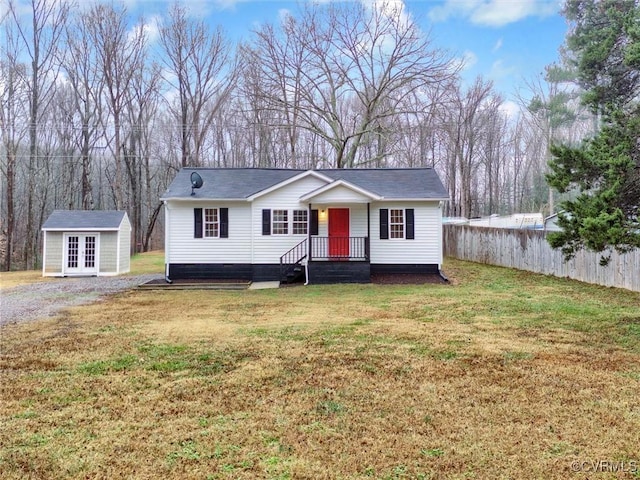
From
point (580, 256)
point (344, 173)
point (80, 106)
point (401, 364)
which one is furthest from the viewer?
point (80, 106)

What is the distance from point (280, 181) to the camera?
15.6 metres

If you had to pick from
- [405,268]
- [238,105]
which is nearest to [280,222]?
[405,268]

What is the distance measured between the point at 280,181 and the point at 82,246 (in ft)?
26.6

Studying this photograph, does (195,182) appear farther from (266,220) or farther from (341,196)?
(341,196)

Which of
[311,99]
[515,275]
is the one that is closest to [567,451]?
[515,275]

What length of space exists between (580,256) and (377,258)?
6383 millimetres

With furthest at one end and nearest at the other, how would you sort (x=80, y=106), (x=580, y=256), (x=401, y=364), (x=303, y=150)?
(x=303, y=150)
(x=80, y=106)
(x=580, y=256)
(x=401, y=364)

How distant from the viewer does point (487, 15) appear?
10945mm

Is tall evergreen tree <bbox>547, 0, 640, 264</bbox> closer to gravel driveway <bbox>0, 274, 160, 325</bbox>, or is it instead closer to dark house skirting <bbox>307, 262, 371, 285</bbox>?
dark house skirting <bbox>307, 262, 371, 285</bbox>

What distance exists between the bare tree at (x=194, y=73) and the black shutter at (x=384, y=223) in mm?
16219

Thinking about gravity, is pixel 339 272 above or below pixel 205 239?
below

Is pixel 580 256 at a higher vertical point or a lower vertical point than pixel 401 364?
higher

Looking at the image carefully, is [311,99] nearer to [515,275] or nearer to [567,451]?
[515,275]

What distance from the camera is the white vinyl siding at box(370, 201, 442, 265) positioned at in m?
14.3
